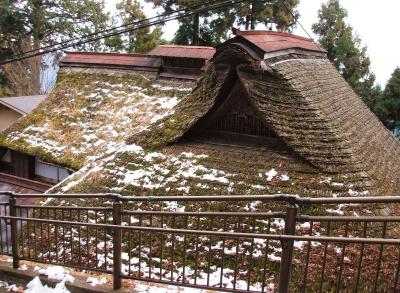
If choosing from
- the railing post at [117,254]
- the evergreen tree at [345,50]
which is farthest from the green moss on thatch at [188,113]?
the evergreen tree at [345,50]

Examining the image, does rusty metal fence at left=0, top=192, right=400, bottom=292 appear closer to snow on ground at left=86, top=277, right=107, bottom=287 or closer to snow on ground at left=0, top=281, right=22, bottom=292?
snow on ground at left=86, top=277, right=107, bottom=287

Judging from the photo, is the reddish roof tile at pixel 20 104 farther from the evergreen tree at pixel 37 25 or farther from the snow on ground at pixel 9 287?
the snow on ground at pixel 9 287

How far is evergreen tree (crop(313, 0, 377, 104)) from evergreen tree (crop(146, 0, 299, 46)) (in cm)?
251

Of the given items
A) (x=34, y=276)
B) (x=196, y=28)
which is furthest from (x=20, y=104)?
(x=34, y=276)

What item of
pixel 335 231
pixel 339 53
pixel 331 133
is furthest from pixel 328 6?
pixel 335 231

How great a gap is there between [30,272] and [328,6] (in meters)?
23.8

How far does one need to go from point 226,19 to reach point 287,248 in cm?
2034

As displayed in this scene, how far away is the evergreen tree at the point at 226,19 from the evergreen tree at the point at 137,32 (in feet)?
5.50

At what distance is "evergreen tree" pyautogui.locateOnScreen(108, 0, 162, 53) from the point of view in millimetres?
23672

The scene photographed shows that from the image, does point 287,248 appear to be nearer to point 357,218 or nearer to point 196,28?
point 357,218

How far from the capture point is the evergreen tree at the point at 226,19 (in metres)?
20.7

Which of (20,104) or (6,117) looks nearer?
(20,104)

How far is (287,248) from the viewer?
268 centimetres

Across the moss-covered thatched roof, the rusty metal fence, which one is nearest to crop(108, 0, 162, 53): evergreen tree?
the moss-covered thatched roof
